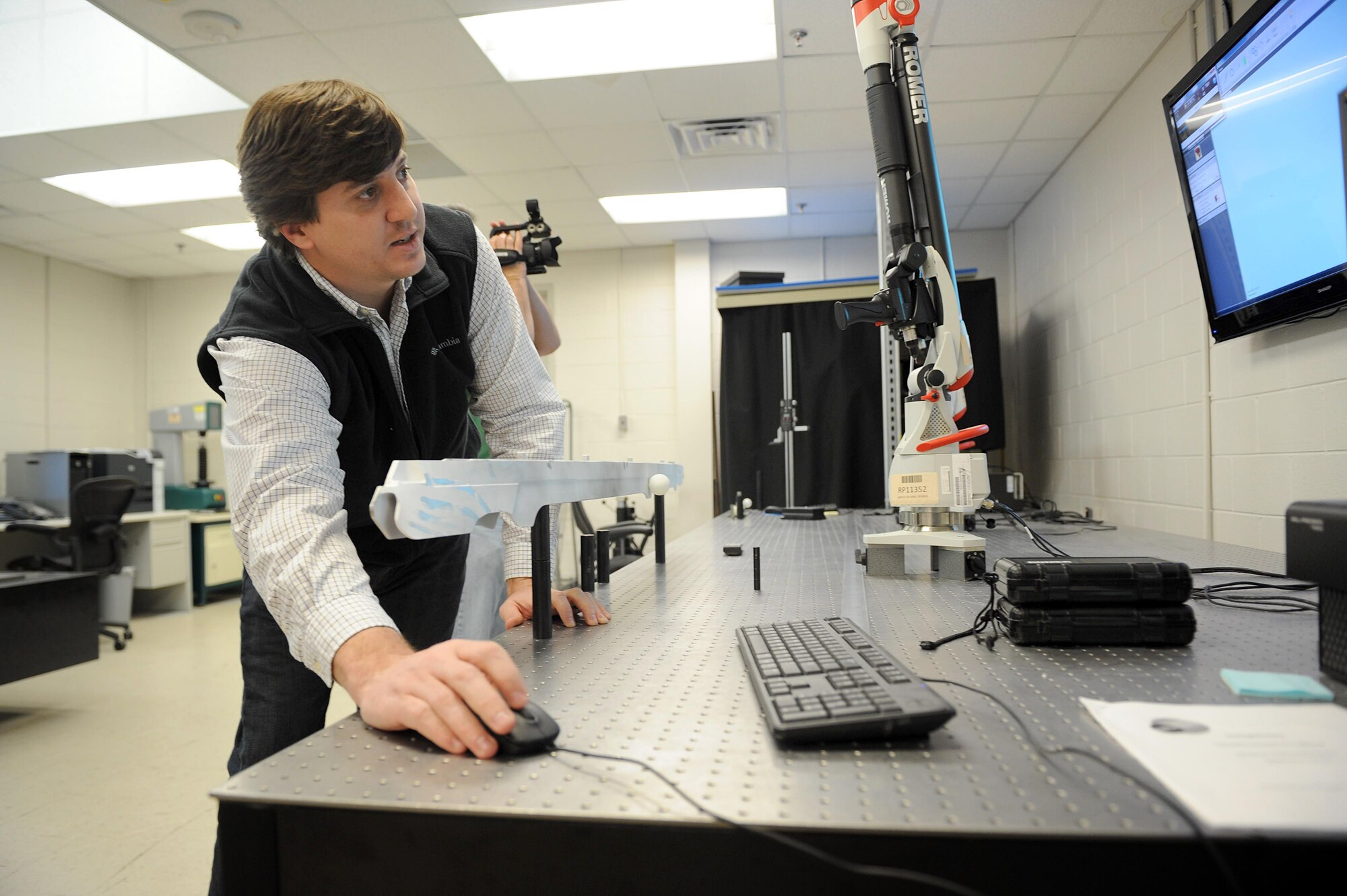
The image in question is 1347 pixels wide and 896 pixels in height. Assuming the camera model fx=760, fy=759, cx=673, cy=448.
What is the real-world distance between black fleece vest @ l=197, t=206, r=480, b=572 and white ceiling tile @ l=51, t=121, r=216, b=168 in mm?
3352

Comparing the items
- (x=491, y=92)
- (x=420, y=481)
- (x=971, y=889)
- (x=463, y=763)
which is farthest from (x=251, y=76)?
(x=971, y=889)

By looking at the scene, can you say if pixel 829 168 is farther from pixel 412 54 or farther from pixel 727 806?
pixel 727 806

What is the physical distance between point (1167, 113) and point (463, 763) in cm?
266

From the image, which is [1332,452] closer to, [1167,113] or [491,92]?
[1167,113]

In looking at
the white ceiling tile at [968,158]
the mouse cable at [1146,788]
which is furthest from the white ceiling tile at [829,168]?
the mouse cable at [1146,788]

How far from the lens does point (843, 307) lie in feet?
4.69

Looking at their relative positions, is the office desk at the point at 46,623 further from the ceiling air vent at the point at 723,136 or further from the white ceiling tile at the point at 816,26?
the white ceiling tile at the point at 816,26

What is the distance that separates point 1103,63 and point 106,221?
18.2ft

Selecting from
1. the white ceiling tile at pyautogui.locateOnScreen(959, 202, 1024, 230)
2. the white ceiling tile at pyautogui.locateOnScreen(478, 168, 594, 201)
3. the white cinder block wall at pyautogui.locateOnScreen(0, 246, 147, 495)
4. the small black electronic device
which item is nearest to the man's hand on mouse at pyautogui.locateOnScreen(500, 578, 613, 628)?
the small black electronic device

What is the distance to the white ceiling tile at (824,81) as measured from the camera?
310 cm

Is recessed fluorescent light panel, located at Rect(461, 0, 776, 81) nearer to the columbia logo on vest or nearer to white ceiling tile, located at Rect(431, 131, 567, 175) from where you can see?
white ceiling tile, located at Rect(431, 131, 567, 175)

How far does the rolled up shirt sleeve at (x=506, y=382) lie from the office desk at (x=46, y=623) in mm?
2527

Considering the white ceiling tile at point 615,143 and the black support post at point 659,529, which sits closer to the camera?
the black support post at point 659,529

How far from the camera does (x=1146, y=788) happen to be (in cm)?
45
